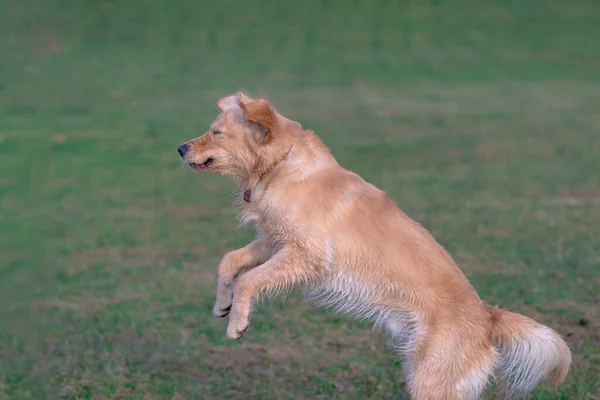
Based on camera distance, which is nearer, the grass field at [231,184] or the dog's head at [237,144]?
the dog's head at [237,144]

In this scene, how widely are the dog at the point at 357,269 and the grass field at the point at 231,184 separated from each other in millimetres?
1218

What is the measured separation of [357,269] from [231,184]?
9.30m

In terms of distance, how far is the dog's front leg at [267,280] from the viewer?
16.8ft

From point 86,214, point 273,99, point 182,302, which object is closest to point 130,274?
point 182,302

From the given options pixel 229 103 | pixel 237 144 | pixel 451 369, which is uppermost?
pixel 229 103

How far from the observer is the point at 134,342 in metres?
7.36

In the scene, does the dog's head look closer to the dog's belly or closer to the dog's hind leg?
the dog's belly

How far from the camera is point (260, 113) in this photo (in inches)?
207

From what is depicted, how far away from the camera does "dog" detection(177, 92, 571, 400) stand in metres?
5.07

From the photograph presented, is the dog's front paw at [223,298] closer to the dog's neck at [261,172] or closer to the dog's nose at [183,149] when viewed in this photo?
the dog's neck at [261,172]

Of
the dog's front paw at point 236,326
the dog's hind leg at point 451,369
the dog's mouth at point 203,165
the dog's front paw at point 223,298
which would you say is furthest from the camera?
the dog's front paw at point 223,298

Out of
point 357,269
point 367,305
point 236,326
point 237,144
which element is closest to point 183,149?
point 237,144

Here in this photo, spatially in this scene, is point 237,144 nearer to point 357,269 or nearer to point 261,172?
point 261,172

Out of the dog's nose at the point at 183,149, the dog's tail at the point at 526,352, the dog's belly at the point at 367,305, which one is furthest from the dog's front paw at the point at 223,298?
the dog's tail at the point at 526,352
